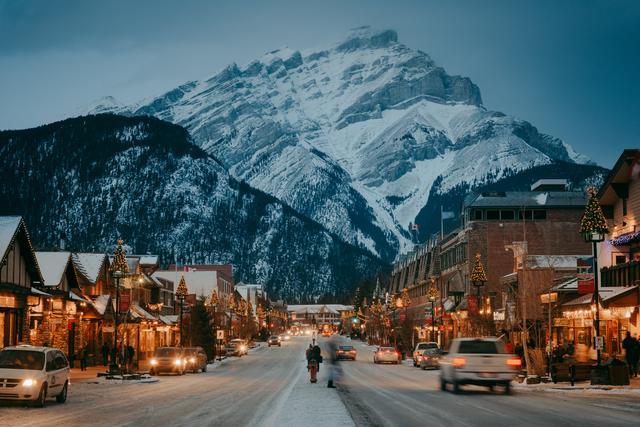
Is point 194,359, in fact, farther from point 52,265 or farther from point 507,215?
point 507,215

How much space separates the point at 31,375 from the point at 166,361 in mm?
25282

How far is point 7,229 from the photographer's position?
43.0 metres

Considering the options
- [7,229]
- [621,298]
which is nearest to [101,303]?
[7,229]

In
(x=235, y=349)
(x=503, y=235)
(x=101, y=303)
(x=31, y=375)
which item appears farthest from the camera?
(x=235, y=349)

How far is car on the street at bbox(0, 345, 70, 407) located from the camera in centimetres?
2606

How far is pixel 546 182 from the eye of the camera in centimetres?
10169

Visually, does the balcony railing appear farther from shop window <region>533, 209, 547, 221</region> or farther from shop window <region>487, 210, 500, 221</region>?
shop window <region>533, 209, 547, 221</region>

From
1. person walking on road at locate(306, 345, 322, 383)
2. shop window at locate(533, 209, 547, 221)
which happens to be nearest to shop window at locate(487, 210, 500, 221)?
shop window at locate(533, 209, 547, 221)

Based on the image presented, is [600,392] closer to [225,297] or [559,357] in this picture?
[559,357]

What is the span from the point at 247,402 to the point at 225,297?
388ft

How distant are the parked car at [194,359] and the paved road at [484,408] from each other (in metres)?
22.1

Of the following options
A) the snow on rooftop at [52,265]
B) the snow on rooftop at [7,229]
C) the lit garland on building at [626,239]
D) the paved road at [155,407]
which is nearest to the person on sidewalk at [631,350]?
the lit garland on building at [626,239]

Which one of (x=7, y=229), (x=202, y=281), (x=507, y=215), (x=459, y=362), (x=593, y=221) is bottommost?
(x=459, y=362)

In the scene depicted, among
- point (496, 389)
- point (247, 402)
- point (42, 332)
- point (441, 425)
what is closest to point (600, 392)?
point (496, 389)
